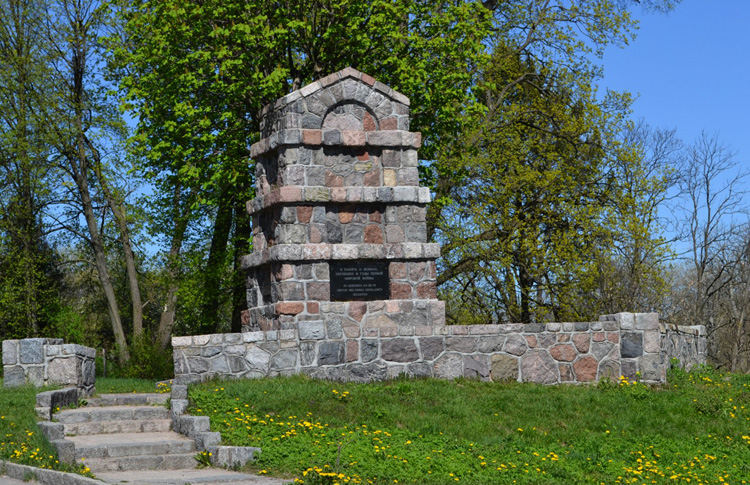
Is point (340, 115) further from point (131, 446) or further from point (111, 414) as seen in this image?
point (131, 446)

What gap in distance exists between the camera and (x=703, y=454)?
13.2 m

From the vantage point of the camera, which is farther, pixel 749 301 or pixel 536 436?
pixel 749 301

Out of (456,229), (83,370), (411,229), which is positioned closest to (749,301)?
(456,229)

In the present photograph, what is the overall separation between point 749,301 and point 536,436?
2624cm

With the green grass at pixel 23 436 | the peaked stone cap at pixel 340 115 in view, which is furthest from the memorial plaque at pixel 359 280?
the green grass at pixel 23 436

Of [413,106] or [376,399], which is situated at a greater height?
[413,106]

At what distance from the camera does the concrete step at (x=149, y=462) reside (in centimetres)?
1220

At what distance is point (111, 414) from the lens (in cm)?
1434

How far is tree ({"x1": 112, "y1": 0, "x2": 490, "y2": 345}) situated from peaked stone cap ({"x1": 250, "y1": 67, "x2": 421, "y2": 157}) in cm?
390

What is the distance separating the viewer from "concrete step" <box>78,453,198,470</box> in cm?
1220

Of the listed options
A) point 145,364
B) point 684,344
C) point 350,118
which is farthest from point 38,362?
point 684,344

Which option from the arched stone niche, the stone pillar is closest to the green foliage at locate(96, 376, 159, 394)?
the stone pillar

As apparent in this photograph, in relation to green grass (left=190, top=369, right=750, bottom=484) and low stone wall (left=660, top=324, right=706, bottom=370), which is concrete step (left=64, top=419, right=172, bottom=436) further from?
low stone wall (left=660, top=324, right=706, bottom=370)

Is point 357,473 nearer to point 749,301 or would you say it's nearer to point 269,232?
point 269,232
